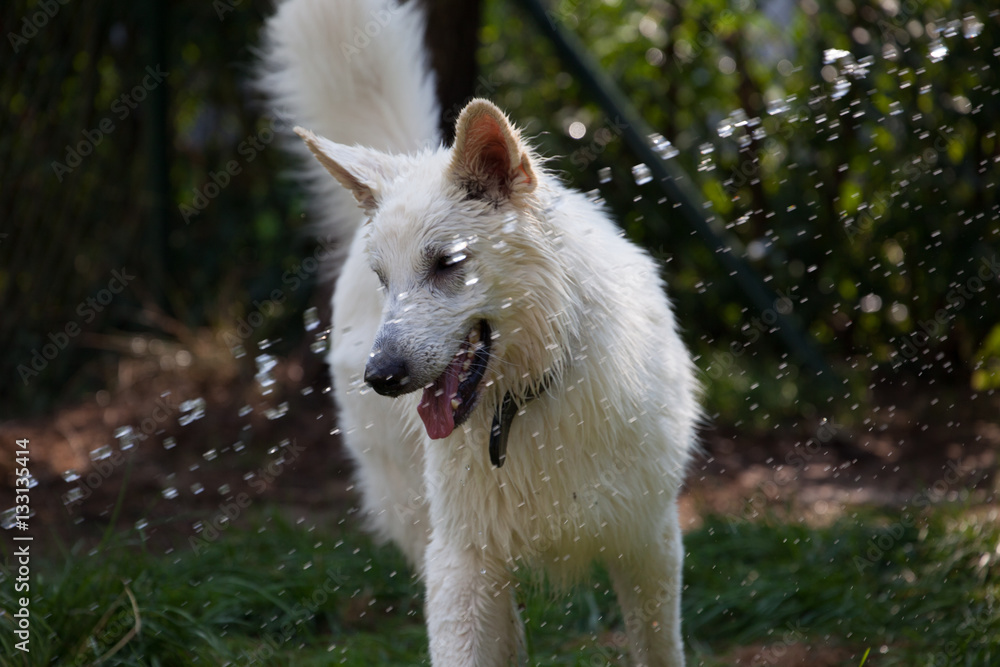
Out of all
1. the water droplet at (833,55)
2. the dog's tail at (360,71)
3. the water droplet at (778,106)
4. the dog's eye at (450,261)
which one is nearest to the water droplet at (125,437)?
the dog's tail at (360,71)

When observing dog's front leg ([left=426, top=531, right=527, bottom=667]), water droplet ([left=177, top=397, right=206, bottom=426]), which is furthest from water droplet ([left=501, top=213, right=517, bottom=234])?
water droplet ([left=177, top=397, right=206, bottom=426])

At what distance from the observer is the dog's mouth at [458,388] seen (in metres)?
2.53

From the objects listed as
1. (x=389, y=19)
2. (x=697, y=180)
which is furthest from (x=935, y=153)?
(x=389, y=19)

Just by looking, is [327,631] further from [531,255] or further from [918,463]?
[918,463]

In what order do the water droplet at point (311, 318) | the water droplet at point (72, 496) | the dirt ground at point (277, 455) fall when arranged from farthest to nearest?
the water droplet at point (311, 318), the water droplet at point (72, 496), the dirt ground at point (277, 455)

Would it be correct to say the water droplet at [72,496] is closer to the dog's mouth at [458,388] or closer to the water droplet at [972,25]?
the dog's mouth at [458,388]

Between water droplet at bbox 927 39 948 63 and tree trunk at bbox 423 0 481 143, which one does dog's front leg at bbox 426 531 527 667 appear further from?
water droplet at bbox 927 39 948 63

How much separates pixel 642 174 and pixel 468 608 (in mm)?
3950

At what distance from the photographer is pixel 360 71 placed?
3.88 m

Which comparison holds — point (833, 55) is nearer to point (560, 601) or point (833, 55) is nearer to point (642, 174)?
point (642, 174)

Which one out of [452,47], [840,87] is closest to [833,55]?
[840,87]

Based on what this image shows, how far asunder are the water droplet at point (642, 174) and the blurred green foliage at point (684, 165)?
13 cm

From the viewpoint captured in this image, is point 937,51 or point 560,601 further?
point 937,51

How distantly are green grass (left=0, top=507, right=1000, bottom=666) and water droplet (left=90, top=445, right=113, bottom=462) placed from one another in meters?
1.69
